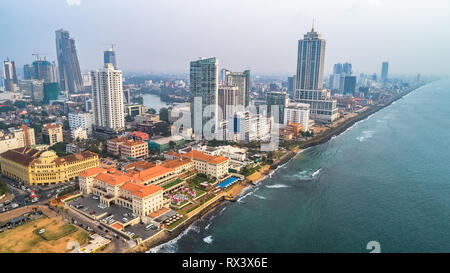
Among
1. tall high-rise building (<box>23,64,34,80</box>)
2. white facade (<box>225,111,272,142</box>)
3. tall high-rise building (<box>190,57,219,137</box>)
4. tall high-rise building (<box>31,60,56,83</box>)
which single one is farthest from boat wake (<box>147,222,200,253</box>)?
tall high-rise building (<box>23,64,34,80</box>)

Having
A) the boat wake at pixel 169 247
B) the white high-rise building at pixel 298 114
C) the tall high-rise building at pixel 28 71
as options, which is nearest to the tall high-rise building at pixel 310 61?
the white high-rise building at pixel 298 114

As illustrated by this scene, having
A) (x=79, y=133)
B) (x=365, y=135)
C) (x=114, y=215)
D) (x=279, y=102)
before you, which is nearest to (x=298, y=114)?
(x=279, y=102)

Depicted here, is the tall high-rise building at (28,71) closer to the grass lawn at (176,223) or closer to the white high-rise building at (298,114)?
the white high-rise building at (298,114)

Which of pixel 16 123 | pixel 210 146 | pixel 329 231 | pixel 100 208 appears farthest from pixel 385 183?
pixel 16 123

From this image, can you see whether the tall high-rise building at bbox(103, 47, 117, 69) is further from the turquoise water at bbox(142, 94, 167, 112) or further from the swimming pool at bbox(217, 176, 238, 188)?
the swimming pool at bbox(217, 176, 238, 188)
